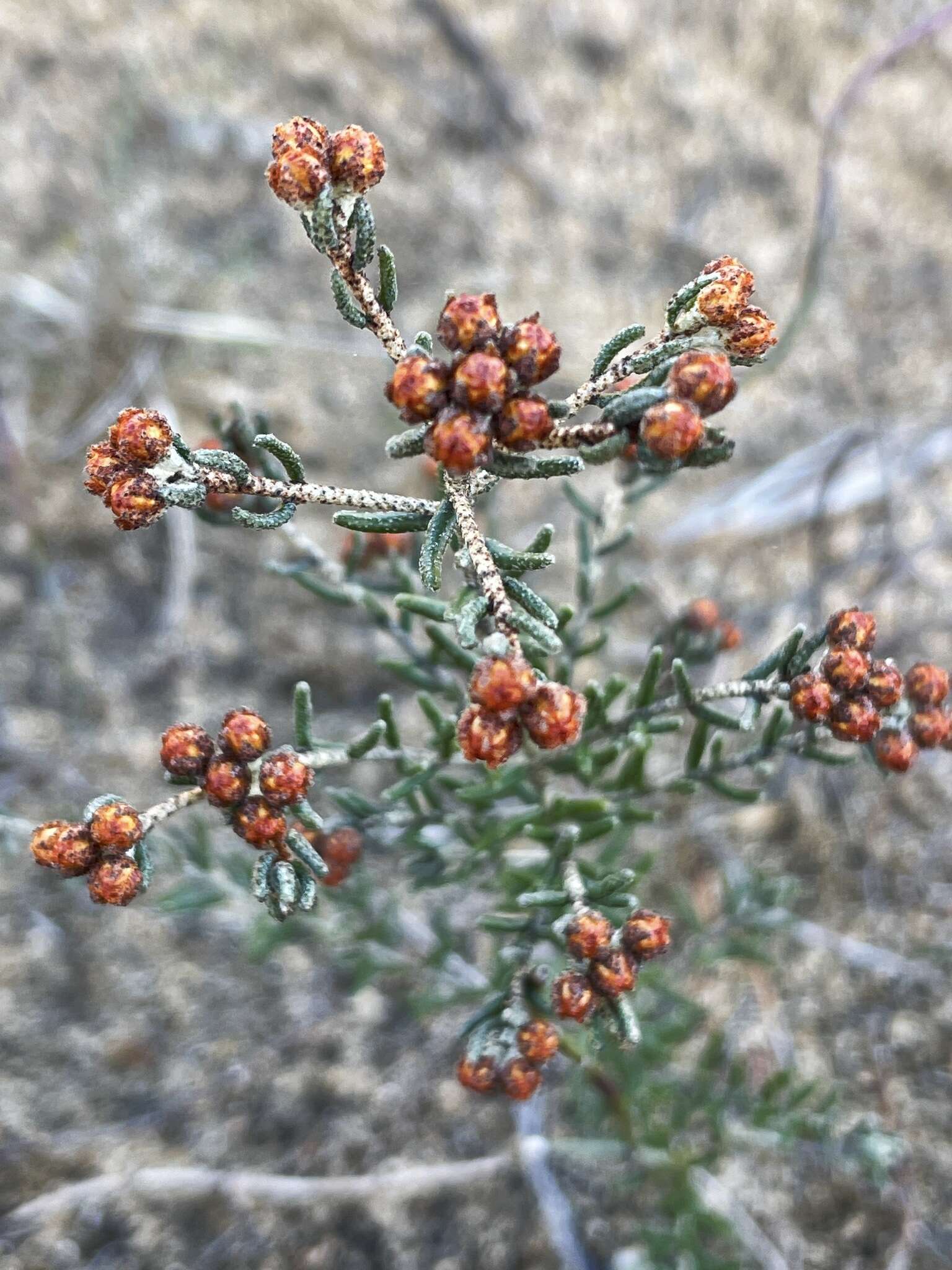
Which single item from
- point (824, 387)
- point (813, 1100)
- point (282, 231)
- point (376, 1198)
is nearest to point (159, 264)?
point (282, 231)

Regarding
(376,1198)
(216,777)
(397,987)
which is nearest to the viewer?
(216,777)

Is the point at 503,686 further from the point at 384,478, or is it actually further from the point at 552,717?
the point at 384,478

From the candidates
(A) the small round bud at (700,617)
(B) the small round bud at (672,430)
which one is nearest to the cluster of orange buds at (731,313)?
(B) the small round bud at (672,430)

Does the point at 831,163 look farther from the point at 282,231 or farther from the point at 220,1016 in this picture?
the point at 220,1016

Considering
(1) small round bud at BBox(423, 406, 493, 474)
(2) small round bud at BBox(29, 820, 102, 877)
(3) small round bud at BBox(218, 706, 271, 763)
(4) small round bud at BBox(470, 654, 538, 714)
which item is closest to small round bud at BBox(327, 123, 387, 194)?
(1) small round bud at BBox(423, 406, 493, 474)

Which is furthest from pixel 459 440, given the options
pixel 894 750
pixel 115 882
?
pixel 894 750

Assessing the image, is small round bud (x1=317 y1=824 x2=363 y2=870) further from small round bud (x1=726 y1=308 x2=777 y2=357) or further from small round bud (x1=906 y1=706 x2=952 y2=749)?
small round bud (x1=726 y1=308 x2=777 y2=357)
